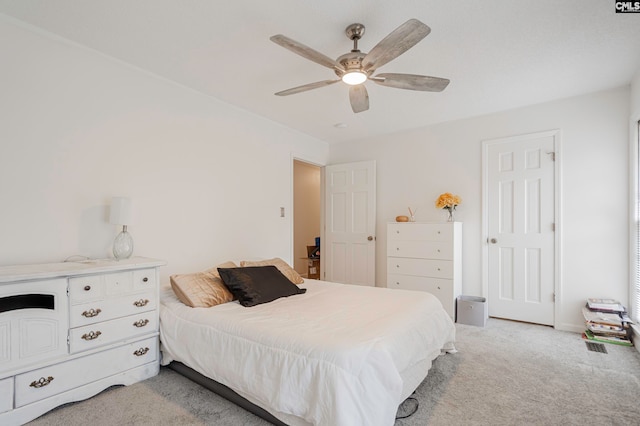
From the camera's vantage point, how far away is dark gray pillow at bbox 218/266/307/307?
2.44 metres

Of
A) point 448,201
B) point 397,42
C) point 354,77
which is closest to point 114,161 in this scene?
point 354,77

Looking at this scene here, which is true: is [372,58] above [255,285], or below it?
above

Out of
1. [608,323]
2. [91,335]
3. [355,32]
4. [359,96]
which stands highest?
[355,32]

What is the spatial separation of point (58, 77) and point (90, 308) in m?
1.67

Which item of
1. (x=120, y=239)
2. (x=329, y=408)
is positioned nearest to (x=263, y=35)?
(x=120, y=239)

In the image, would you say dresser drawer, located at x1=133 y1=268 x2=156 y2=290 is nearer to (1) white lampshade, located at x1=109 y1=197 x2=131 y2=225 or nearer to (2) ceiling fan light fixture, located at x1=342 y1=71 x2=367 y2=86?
(1) white lampshade, located at x1=109 y1=197 x2=131 y2=225

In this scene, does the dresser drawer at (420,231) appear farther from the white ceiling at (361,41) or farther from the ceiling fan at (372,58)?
the ceiling fan at (372,58)

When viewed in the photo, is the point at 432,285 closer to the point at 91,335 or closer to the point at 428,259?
the point at 428,259

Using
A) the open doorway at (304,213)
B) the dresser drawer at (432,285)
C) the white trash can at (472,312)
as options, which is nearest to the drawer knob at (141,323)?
the dresser drawer at (432,285)

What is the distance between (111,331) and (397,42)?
257cm

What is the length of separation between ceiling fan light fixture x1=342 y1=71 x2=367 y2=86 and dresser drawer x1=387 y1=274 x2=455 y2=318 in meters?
2.62

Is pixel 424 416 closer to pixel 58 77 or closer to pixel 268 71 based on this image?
pixel 268 71

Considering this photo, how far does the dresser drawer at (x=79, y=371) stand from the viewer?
5.76 ft

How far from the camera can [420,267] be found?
390 centimetres
